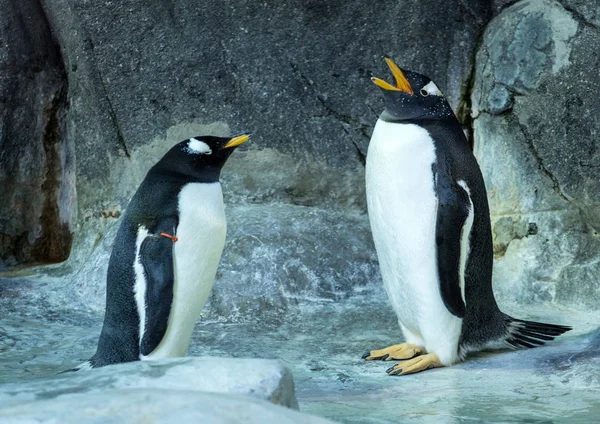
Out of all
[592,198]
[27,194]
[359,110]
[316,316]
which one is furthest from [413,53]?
[27,194]

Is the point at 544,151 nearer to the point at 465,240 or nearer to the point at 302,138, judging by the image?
the point at 302,138

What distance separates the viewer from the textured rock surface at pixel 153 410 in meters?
1.29

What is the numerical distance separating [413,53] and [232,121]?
101cm

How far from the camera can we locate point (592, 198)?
410 cm

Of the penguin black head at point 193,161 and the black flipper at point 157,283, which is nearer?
the black flipper at point 157,283

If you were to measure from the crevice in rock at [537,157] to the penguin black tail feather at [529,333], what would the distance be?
1081mm

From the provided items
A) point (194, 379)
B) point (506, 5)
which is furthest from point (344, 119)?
point (194, 379)

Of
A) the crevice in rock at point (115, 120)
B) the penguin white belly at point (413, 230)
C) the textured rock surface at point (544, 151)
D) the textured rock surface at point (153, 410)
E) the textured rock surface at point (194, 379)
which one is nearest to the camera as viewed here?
the textured rock surface at point (153, 410)

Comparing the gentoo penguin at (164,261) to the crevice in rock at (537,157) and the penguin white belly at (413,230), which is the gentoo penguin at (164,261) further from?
the crevice in rock at (537,157)

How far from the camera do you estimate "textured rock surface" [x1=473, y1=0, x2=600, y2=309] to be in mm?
4094

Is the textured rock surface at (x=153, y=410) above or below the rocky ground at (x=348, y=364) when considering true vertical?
above

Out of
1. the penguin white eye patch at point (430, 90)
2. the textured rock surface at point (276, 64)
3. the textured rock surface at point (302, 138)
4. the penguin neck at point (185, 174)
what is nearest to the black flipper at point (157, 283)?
the penguin neck at point (185, 174)

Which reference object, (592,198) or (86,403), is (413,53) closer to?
(592,198)

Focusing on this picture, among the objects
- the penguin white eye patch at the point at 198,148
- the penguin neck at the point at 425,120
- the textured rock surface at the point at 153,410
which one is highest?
the penguin neck at the point at 425,120
